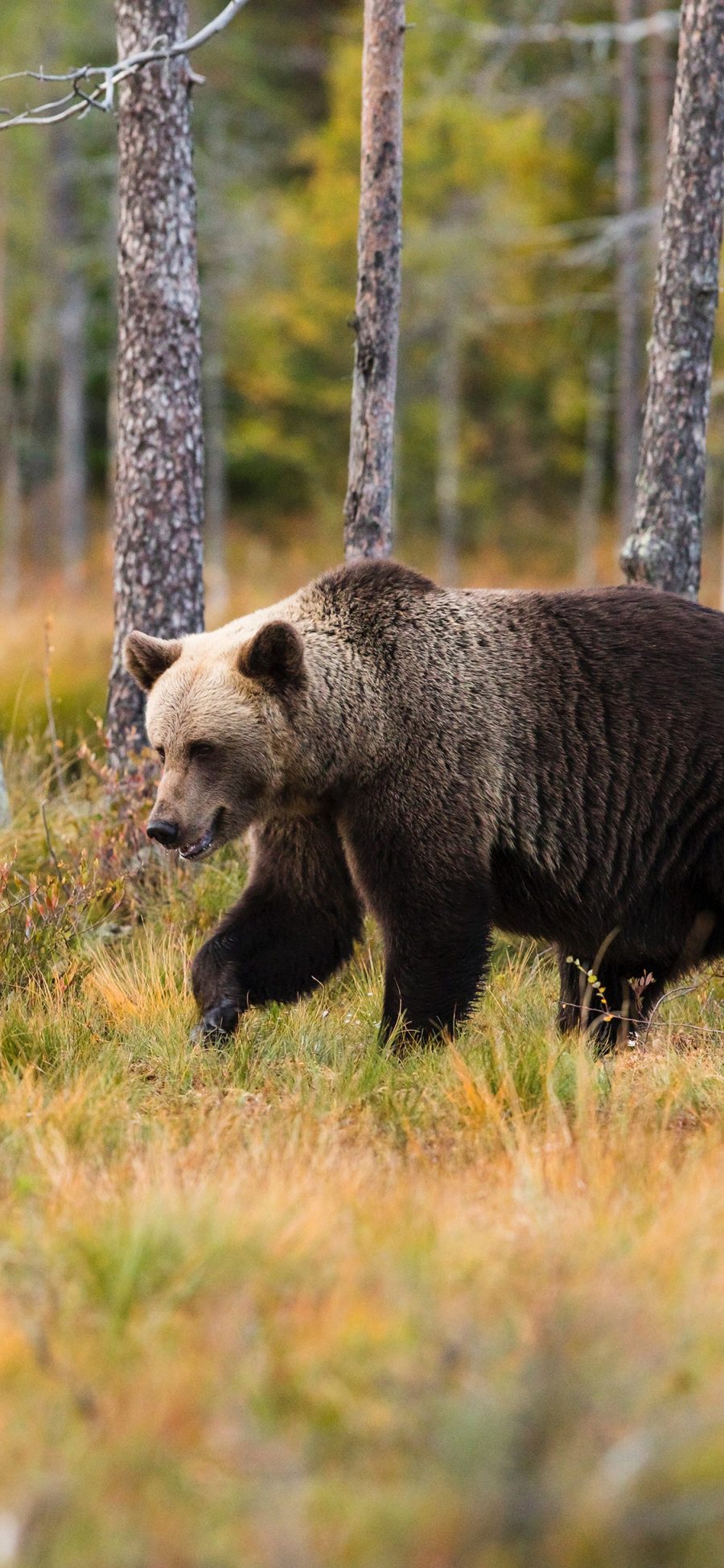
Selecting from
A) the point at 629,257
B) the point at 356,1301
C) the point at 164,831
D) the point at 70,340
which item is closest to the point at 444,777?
the point at 164,831

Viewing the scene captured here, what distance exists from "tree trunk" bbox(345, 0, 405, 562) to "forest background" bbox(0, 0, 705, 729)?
11772 mm

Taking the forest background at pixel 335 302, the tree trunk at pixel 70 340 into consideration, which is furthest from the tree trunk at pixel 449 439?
the tree trunk at pixel 70 340

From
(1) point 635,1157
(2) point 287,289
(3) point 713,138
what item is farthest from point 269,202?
(1) point 635,1157

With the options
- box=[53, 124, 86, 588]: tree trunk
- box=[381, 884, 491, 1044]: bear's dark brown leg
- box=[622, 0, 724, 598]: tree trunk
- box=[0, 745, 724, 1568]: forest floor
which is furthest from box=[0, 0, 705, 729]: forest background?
box=[0, 745, 724, 1568]: forest floor

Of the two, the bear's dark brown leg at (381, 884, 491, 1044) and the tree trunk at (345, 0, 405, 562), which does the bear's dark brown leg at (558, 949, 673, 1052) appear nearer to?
the bear's dark brown leg at (381, 884, 491, 1044)

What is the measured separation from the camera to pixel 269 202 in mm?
28969

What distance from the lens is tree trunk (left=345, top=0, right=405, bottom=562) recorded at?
7.57 metres

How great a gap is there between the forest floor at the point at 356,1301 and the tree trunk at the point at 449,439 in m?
21.9

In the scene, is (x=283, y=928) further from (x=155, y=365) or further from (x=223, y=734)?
(x=155, y=365)

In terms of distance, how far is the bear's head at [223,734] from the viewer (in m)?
5.36

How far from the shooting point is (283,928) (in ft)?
18.5

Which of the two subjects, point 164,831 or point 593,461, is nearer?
point 164,831

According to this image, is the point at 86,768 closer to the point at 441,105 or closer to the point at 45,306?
the point at 441,105

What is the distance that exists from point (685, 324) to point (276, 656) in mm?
3693
